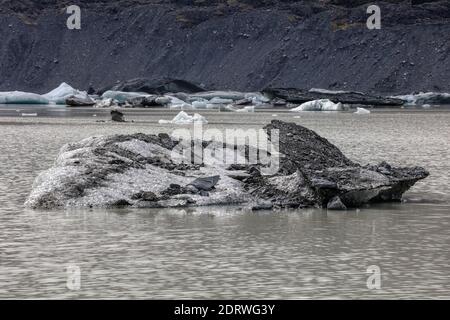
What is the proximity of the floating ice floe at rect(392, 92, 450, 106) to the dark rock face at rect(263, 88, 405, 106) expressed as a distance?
4.04m

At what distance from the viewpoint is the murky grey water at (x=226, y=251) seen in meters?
11.5

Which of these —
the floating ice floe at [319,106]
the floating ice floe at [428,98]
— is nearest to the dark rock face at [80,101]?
the floating ice floe at [319,106]

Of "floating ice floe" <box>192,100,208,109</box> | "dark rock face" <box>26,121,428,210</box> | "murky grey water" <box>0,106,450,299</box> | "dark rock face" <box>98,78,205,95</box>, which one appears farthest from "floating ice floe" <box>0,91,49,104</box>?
"dark rock face" <box>26,121,428,210</box>

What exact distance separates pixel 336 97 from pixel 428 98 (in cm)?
1214

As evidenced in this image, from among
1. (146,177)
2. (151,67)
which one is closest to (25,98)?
(151,67)

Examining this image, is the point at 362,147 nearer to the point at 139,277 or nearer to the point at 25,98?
the point at 139,277

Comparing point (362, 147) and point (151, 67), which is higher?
point (151, 67)

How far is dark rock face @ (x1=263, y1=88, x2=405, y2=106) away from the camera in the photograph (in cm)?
11000

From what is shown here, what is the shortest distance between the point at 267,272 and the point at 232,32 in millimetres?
143037

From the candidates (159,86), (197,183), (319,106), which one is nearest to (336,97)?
(319,106)

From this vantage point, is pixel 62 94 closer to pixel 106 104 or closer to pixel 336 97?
pixel 106 104

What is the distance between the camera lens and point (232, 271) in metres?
12.4

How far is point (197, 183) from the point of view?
1944 centimetres
